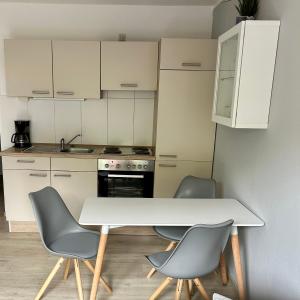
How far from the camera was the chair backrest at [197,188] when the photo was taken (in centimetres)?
268

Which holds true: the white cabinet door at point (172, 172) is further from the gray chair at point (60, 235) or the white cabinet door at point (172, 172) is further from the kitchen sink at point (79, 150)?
the gray chair at point (60, 235)

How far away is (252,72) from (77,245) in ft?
5.65

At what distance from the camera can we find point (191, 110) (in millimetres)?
3102

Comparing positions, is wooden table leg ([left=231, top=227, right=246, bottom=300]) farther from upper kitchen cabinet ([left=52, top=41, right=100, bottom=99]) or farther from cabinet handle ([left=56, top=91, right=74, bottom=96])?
cabinet handle ([left=56, top=91, right=74, bottom=96])

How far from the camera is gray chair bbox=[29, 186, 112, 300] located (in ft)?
6.77

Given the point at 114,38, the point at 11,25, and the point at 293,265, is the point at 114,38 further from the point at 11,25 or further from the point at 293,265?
the point at 293,265

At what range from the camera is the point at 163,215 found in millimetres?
2037

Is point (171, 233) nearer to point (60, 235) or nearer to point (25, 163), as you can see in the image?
point (60, 235)

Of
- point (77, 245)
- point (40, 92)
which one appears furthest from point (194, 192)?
point (40, 92)

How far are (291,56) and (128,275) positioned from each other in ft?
7.01

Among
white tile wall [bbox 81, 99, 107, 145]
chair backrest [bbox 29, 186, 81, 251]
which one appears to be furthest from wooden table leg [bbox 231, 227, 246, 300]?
white tile wall [bbox 81, 99, 107, 145]

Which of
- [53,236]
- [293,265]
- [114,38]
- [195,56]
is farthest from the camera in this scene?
[114,38]

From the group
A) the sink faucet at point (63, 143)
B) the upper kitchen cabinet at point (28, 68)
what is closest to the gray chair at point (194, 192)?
the sink faucet at point (63, 143)

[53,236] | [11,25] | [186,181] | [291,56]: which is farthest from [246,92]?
[11,25]
